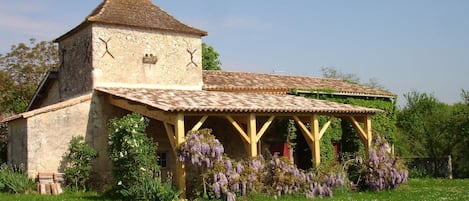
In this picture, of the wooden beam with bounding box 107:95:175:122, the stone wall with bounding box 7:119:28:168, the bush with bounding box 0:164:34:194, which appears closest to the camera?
the wooden beam with bounding box 107:95:175:122

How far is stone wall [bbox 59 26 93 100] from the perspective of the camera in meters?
16.0

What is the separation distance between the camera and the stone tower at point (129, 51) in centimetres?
1588

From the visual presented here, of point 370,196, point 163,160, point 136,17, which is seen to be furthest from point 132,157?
point 370,196

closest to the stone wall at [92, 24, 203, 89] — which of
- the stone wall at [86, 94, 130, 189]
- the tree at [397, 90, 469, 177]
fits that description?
the stone wall at [86, 94, 130, 189]

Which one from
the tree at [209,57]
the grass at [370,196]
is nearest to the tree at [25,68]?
the tree at [209,57]

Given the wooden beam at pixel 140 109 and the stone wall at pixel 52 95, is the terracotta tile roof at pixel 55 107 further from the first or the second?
the stone wall at pixel 52 95

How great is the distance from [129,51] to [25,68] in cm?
1580

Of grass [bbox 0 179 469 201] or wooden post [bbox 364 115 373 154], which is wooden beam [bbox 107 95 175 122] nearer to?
grass [bbox 0 179 469 201]

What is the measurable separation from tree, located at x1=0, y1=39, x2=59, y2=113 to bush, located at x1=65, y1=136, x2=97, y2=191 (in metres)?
15.1

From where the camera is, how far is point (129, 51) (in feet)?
53.8

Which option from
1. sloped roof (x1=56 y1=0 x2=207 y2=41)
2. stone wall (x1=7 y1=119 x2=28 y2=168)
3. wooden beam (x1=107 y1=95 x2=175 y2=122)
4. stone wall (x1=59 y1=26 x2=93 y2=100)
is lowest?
stone wall (x1=7 y1=119 x2=28 y2=168)

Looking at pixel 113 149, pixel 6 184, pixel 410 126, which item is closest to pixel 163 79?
pixel 113 149

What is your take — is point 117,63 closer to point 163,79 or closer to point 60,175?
point 163,79

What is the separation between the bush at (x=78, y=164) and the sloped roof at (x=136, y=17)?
3869mm
